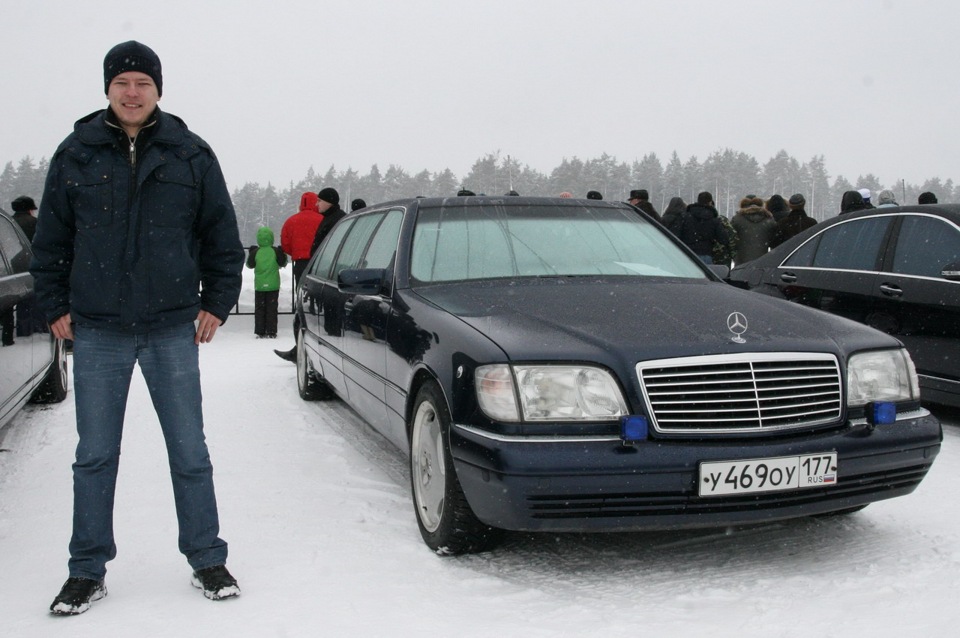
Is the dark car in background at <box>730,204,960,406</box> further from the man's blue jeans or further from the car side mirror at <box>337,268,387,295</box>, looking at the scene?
the man's blue jeans

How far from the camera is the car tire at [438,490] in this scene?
3.51m

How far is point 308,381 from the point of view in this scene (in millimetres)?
7145

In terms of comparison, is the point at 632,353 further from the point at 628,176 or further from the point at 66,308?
the point at 628,176

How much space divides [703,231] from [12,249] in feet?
27.6

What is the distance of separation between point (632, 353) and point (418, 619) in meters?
1.17

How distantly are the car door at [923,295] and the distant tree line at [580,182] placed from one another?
88394 mm

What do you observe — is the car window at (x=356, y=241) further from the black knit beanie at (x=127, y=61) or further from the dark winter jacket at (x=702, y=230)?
the dark winter jacket at (x=702, y=230)

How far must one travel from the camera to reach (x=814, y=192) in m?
128

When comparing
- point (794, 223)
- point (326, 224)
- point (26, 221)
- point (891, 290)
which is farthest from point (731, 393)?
point (26, 221)

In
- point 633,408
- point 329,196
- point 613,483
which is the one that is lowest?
point 613,483

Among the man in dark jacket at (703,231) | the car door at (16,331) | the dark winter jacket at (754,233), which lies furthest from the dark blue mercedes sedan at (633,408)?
the dark winter jacket at (754,233)

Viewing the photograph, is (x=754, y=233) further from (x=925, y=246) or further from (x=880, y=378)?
(x=880, y=378)

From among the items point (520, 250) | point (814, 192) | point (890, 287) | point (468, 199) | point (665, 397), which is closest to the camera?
point (665, 397)

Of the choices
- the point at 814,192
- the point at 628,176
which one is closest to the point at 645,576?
the point at 628,176
